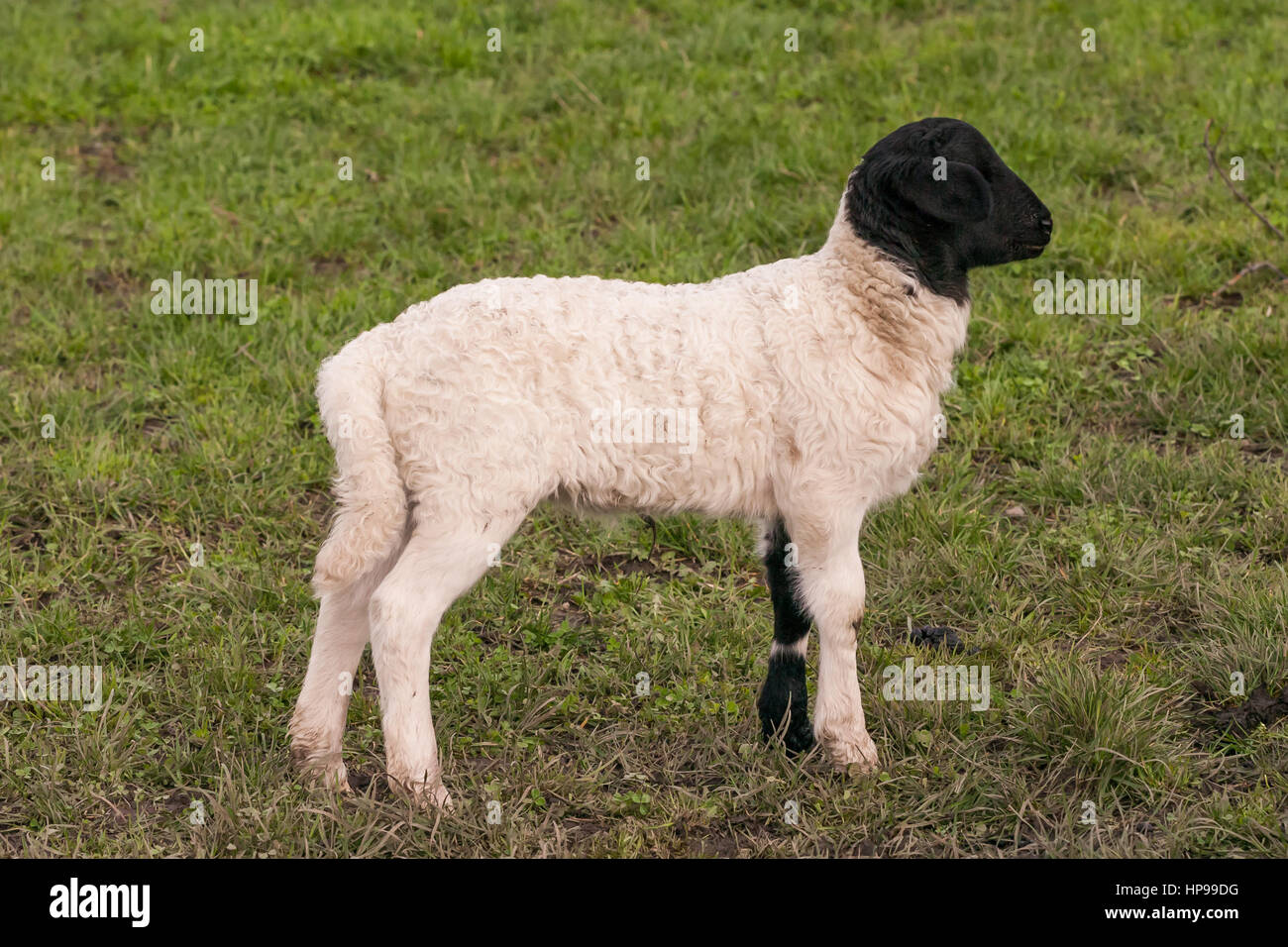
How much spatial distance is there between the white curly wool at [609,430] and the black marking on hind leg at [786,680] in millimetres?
162

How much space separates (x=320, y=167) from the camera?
858 centimetres

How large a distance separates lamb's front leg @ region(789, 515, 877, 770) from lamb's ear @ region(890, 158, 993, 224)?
96cm

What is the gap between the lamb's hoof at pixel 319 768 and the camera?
14.1ft

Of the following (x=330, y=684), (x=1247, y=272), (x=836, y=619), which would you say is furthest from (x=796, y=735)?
(x=1247, y=272)

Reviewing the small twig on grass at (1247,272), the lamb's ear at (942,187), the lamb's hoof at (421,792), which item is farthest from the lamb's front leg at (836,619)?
the small twig on grass at (1247,272)

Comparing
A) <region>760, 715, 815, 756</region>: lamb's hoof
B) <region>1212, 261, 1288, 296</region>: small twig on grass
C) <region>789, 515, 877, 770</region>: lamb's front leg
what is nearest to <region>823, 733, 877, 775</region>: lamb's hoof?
<region>789, 515, 877, 770</region>: lamb's front leg

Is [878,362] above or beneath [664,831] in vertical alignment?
above

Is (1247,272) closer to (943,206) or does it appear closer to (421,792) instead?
(943,206)

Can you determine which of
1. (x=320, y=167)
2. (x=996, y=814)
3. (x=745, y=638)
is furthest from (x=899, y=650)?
(x=320, y=167)

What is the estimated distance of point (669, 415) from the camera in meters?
4.04

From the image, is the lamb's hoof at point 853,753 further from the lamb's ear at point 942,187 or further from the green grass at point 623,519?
the lamb's ear at point 942,187

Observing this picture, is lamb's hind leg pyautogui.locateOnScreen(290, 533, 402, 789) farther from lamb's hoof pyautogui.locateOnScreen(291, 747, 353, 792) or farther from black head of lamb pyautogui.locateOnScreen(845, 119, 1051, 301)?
black head of lamb pyautogui.locateOnScreen(845, 119, 1051, 301)

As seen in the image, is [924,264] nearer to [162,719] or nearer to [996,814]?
[996,814]

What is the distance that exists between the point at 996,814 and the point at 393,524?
6.52 ft
